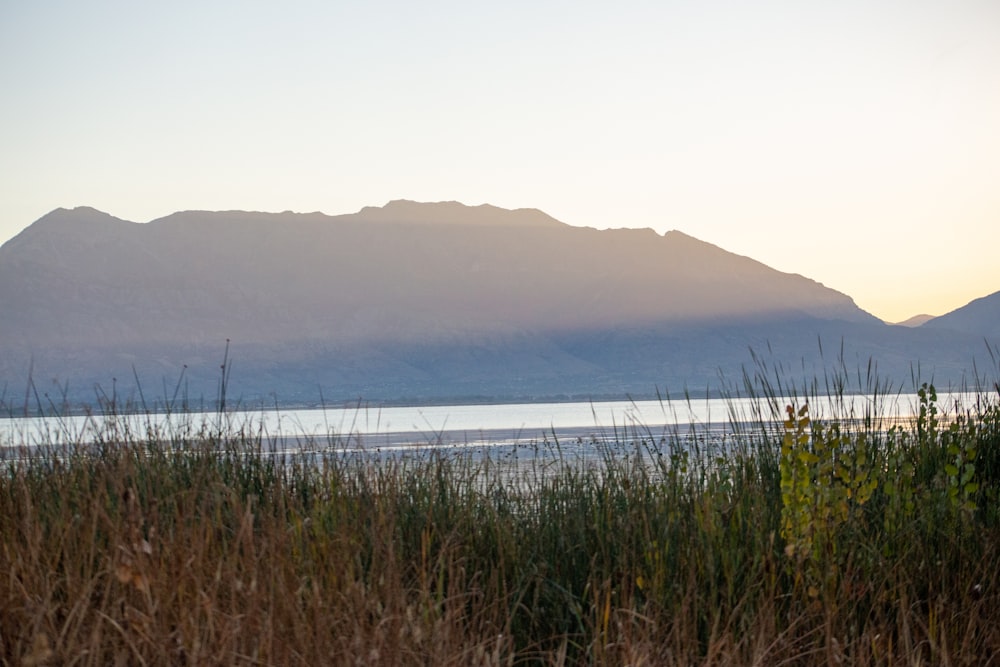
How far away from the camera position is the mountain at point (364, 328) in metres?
143

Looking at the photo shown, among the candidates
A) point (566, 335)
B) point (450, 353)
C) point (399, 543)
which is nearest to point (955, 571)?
point (399, 543)

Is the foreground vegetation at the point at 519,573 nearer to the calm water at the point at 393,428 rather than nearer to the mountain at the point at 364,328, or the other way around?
the calm water at the point at 393,428

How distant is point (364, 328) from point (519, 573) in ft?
538

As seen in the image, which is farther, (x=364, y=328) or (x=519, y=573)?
(x=364, y=328)

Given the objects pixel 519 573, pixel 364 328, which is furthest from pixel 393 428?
pixel 364 328

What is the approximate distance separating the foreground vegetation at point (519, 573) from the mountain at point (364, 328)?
4895 inches

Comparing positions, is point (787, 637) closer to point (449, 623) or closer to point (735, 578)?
point (735, 578)

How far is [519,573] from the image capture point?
5164 mm

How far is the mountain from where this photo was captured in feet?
470

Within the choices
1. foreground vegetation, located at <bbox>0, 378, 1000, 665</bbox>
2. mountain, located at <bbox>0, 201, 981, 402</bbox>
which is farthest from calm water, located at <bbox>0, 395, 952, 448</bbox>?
mountain, located at <bbox>0, 201, 981, 402</bbox>

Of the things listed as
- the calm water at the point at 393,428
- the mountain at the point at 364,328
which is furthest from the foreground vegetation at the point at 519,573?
the mountain at the point at 364,328

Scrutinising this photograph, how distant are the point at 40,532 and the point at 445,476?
9.35ft

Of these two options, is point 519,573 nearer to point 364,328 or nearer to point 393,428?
point 393,428

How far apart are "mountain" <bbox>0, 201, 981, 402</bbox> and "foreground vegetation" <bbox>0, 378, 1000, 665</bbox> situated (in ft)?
408
